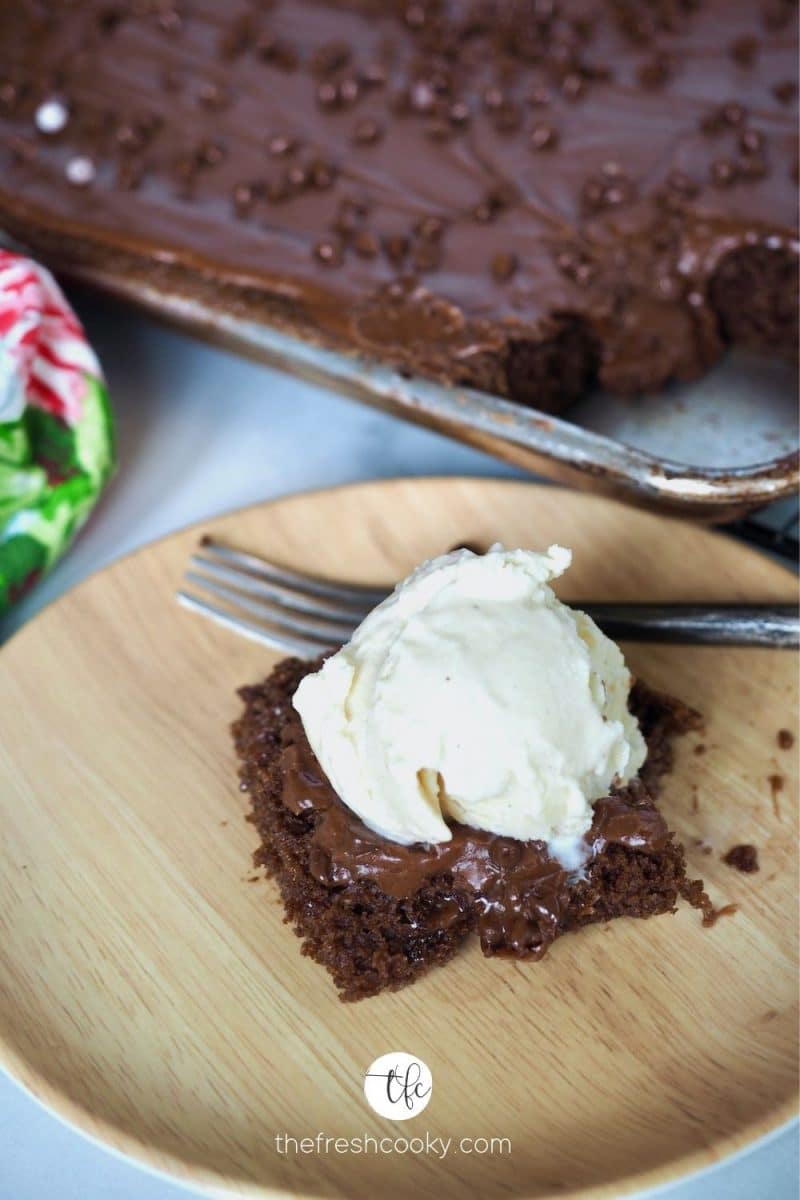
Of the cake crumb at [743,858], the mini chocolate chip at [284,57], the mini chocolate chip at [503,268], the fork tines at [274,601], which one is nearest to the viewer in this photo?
the cake crumb at [743,858]

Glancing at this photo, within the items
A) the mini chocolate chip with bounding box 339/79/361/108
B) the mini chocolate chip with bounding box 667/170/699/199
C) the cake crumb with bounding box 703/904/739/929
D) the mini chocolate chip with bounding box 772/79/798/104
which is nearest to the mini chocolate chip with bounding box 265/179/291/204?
the mini chocolate chip with bounding box 339/79/361/108

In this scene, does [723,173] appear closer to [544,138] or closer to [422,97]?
[544,138]

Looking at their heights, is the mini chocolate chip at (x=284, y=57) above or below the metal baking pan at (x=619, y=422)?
above

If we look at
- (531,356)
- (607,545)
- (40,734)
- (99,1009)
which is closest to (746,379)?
(531,356)

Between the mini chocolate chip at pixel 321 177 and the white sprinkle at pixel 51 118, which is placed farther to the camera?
the white sprinkle at pixel 51 118

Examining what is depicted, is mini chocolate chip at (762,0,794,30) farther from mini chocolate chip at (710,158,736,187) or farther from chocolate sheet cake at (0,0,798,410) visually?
mini chocolate chip at (710,158,736,187)

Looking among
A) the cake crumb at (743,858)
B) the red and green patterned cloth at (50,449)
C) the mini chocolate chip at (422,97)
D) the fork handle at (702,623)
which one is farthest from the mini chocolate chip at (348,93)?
the cake crumb at (743,858)

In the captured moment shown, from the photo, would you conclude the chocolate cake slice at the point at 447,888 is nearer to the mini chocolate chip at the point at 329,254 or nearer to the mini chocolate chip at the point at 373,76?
the mini chocolate chip at the point at 329,254
